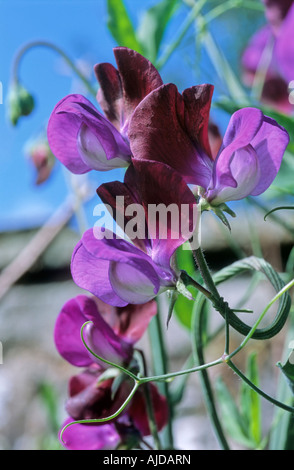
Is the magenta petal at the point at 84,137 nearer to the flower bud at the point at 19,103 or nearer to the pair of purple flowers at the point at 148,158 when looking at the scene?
the pair of purple flowers at the point at 148,158

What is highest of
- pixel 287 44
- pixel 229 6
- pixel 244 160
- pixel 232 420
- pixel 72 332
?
pixel 229 6

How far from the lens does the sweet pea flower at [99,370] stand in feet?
1.59

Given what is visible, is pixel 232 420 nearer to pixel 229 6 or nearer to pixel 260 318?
pixel 260 318

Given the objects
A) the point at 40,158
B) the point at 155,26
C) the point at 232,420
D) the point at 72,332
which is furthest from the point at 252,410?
the point at 40,158

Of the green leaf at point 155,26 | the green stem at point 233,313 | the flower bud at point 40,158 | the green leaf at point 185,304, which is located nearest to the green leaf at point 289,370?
the green stem at point 233,313

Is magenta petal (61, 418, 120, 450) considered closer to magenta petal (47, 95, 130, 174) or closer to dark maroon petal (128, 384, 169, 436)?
dark maroon petal (128, 384, 169, 436)

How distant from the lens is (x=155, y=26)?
72cm

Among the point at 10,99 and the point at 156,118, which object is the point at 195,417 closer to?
the point at 10,99

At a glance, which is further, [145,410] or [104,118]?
[145,410]

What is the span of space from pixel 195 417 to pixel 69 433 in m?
0.90

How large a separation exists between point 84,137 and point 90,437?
0.93ft

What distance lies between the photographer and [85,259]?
37cm

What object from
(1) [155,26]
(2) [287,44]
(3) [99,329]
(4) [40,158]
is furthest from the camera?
(4) [40,158]

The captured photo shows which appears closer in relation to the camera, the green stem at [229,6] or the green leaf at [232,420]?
the green leaf at [232,420]
